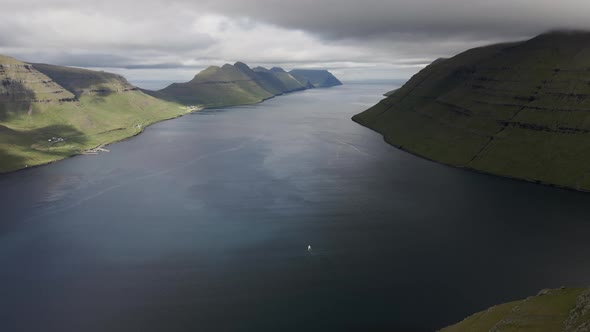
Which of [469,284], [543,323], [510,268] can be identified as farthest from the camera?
[510,268]

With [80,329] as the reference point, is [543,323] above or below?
above

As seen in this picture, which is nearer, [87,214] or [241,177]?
[87,214]

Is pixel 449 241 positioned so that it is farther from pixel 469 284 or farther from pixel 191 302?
pixel 191 302

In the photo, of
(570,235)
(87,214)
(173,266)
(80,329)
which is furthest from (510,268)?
(87,214)

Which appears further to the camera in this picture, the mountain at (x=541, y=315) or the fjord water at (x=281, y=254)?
the fjord water at (x=281, y=254)
